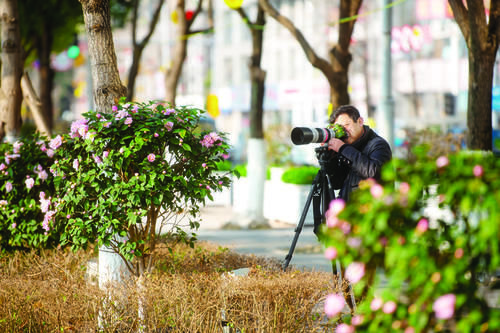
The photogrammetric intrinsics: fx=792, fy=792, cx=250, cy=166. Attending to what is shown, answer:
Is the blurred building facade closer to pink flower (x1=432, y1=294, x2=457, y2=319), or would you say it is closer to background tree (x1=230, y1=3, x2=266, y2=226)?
background tree (x1=230, y1=3, x2=266, y2=226)

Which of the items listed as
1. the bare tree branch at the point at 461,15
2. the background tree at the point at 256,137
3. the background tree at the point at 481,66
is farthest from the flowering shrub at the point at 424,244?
the background tree at the point at 256,137

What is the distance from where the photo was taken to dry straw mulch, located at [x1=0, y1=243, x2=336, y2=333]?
4438mm

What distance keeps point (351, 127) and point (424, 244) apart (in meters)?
2.87

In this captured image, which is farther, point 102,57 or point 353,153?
point 102,57

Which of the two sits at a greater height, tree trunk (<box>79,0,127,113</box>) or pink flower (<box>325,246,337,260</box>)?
tree trunk (<box>79,0,127,113</box>)

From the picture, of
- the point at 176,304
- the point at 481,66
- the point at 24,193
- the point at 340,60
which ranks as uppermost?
the point at 340,60

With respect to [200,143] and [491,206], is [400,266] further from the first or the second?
[200,143]

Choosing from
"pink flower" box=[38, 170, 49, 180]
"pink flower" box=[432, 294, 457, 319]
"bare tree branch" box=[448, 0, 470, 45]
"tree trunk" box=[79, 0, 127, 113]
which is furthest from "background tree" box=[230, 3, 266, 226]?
"pink flower" box=[432, 294, 457, 319]

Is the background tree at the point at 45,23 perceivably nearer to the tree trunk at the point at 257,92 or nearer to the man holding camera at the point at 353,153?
the tree trunk at the point at 257,92

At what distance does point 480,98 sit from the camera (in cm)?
867

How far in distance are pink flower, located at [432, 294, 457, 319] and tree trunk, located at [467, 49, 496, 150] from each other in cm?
679

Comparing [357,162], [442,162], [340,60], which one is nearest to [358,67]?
[340,60]

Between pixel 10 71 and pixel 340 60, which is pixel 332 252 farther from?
pixel 340 60

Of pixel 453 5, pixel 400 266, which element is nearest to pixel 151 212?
pixel 400 266
